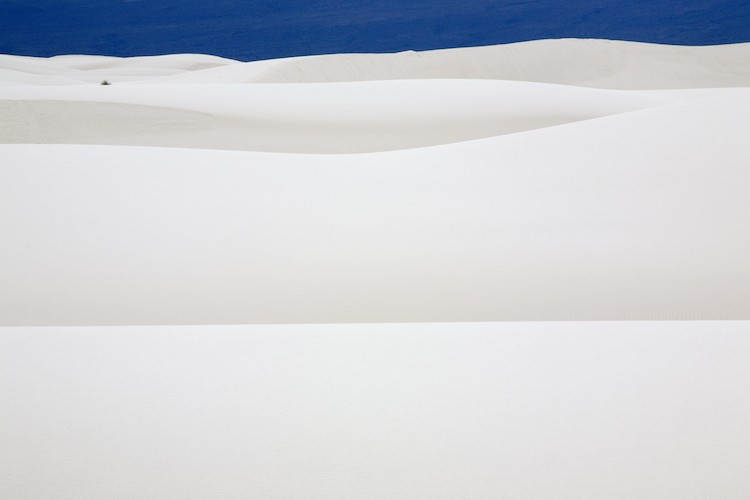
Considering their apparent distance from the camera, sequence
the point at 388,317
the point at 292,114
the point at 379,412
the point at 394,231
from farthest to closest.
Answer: the point at 292,114 → the point at 394,231 → the point at 388,317 → the point at 379,412

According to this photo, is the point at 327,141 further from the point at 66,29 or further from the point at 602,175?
the point at 66,29

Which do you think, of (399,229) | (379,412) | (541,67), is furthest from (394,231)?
(541,67)

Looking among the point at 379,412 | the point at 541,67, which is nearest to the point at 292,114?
the point at 379,412

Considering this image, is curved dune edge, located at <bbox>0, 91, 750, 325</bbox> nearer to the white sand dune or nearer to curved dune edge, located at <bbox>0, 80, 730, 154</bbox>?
the white sand dune

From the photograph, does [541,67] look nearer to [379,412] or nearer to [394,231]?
[394,231]

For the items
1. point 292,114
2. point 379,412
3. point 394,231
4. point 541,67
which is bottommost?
point 379,412

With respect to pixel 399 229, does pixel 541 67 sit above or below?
above

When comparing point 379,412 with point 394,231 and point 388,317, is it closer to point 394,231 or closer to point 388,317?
point 388,317

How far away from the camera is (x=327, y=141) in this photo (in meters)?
9.52

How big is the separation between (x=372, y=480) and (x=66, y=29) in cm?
3816

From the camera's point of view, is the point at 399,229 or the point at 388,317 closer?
the point at 388,317

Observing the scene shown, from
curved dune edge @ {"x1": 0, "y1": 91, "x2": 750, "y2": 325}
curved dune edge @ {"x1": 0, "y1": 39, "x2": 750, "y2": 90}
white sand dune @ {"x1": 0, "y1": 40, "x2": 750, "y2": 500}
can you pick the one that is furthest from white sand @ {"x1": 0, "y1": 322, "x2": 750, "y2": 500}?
curved dune edge @ {"x1": 0, "y1": 39, "x2": 750, "y2": 90}

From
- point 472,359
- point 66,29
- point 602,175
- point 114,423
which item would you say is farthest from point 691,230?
point 66,29

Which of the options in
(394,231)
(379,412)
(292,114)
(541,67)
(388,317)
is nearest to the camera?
(379,412)
